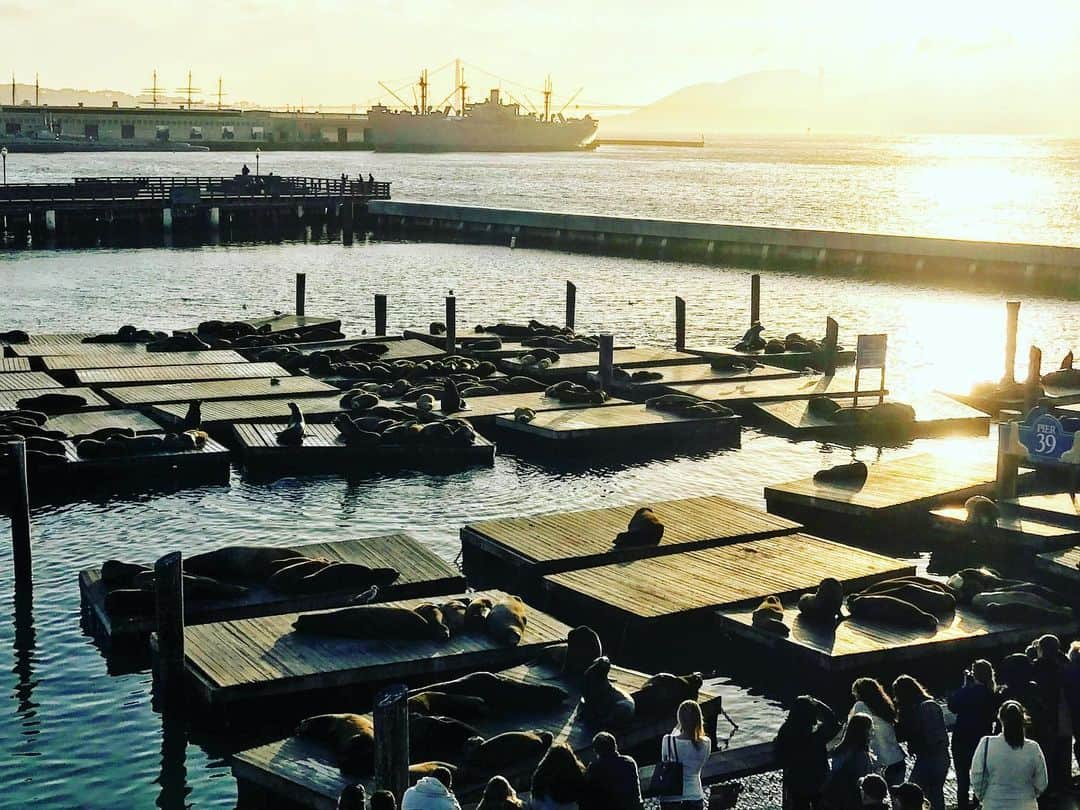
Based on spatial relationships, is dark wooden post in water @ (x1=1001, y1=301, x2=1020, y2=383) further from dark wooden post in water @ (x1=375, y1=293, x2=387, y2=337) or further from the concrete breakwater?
the concrete breakwater

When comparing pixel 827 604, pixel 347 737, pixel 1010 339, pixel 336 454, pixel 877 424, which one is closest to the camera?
pixel 347 737

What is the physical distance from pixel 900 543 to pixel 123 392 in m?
15.0

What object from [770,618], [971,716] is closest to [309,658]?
[770,618]

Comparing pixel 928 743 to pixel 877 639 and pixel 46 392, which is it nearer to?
pixel 877 639

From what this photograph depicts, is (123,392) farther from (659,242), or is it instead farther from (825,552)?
(659,242)

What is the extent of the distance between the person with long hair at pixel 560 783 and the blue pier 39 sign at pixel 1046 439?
40.5ft

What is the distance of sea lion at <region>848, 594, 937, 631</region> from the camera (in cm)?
1488

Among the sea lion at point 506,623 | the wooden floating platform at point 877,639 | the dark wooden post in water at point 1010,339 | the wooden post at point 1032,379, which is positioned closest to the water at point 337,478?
the wooden floating platform at point 877,639

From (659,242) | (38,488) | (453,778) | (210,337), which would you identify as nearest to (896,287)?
(659,242)

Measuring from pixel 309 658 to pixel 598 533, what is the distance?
18.9ft

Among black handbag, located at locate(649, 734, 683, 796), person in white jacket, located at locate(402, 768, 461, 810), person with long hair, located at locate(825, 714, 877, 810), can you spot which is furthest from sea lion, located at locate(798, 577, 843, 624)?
person in white jacket, located at locate(402, 768, 461, 810)

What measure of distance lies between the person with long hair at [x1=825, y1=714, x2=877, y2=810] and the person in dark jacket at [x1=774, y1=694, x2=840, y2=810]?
0.14 meters

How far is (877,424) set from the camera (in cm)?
2745

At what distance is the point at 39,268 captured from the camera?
198 feet
